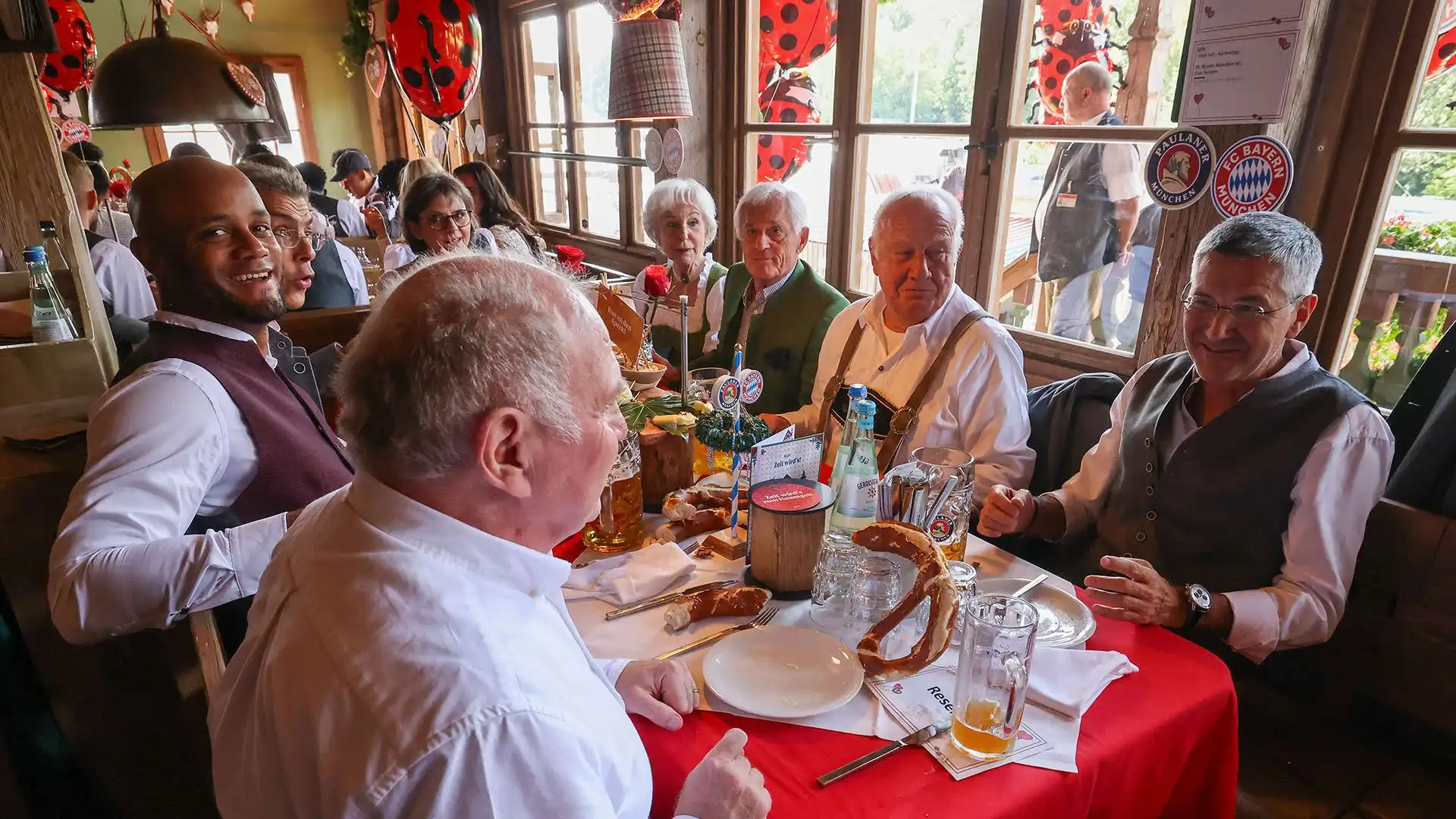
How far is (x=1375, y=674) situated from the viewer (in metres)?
1.56

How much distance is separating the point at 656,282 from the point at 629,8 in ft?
3.65

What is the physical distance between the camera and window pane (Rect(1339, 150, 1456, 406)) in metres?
1.83

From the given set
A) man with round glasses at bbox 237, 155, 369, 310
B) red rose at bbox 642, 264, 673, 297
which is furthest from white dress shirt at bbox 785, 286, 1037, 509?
man with round glasses at bbox 237, 155, 369, 310

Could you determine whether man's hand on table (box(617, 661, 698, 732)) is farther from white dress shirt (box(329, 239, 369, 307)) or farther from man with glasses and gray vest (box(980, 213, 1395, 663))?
white dress shirt (box(329, 239, 369, 307))

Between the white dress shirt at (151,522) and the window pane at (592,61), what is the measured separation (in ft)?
13.4

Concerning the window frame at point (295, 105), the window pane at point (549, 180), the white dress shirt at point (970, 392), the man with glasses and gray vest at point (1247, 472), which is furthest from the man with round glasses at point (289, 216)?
the window frame at point (295, 105)

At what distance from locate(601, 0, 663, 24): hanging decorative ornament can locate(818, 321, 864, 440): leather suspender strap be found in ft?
4.93

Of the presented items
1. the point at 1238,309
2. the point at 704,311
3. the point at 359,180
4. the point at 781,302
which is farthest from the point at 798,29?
the point at 359,180

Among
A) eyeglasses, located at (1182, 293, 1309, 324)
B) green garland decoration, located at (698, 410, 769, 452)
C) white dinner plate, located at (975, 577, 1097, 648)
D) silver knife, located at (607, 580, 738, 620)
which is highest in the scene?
eyeglasses, located at (1182, 293, 1309, 324)

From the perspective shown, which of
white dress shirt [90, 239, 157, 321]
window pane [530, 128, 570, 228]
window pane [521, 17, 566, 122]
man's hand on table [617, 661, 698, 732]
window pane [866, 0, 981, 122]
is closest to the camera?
man's hand on table [617, 661, 698, 732]

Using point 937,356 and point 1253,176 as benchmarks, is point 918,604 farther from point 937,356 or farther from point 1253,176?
point 1253,176

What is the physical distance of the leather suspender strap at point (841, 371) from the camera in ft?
7.16

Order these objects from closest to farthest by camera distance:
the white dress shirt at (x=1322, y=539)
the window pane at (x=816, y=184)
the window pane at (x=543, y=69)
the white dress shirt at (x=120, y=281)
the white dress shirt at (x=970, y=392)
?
the white dress shirt at (x=1322, y=539) < the white dress shirt at (x=970, y=392) < the white dress shirt at (x=120, y=281) < the window pane at (x=816, y=184) < the window pane at (x=543, y=69)

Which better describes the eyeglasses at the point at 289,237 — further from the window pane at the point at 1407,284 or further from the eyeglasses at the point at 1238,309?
the window pane at the point at 1407,284
